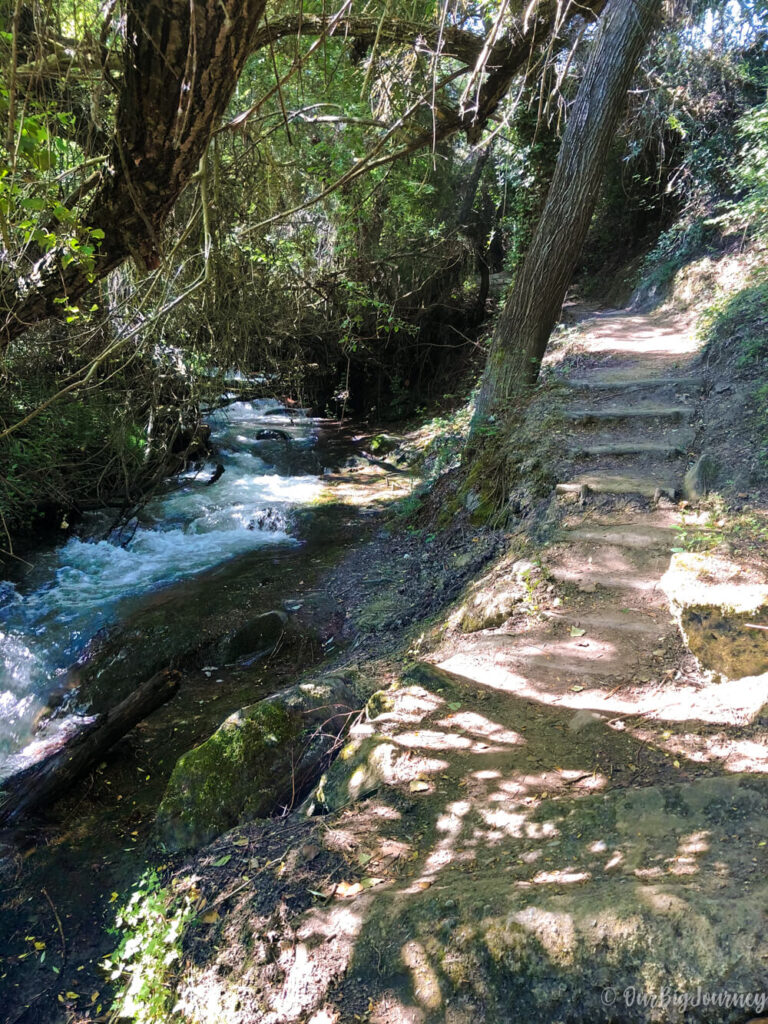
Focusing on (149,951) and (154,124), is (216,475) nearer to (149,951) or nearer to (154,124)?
(149,951)

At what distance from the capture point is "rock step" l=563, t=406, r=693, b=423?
239 inches

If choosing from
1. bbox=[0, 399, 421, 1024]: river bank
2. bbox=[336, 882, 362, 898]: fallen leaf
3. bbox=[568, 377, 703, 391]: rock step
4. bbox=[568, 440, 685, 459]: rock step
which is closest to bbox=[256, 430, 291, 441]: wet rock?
bbox=[0, 399, 421, 1024]: river bank

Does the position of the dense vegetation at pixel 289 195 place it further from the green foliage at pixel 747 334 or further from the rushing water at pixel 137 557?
the green foliage at pixel 747 334

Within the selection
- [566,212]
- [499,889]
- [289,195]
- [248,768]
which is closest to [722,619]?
[499,889]

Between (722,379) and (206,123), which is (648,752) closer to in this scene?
(206,123)

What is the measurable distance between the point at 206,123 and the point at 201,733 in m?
3.89

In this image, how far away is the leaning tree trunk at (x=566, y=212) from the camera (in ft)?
19.9

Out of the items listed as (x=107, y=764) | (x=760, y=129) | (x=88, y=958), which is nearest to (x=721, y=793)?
(x=88, y=958)

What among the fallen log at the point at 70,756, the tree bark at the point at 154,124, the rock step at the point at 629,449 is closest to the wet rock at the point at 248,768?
the fallen log at the point at 70,756

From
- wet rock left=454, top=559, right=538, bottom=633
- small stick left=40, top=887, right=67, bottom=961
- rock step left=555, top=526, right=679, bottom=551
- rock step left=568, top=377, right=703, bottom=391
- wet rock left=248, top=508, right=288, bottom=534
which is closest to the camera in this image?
small stick left=40, top=887, right=67, bottom=961

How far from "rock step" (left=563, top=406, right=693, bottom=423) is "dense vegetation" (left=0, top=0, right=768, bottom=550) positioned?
9.39 ft

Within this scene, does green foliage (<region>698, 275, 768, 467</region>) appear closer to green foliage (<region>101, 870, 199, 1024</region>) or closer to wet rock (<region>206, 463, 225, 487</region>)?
green foliage (<region>101, 870, 199, 1024</region>)
